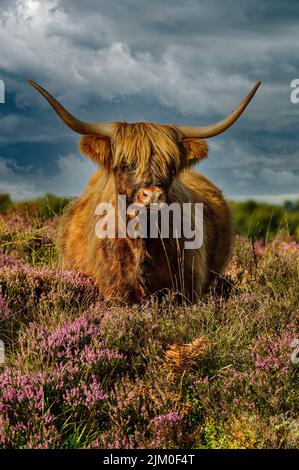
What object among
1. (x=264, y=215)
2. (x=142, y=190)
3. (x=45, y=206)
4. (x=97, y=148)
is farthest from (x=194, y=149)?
(x=264, y=215)

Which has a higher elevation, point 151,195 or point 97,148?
point 97,148

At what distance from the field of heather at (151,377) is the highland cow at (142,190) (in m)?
0.31

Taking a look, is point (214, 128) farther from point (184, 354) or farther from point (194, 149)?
point (184, 354)

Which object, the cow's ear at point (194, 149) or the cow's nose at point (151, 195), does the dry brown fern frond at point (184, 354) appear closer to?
the cow's nose at point (151, 195)

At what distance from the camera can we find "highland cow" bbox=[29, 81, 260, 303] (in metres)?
5.04

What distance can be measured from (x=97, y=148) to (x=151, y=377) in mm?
2193

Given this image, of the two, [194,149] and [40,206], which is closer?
[194,149]

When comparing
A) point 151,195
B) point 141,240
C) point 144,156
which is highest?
point 144,156

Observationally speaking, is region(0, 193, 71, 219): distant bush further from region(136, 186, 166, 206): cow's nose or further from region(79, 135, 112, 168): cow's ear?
region(136, 186, 166, 206): cow's nose

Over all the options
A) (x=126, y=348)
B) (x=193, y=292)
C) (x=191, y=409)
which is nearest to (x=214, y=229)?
(x=193, y=292)

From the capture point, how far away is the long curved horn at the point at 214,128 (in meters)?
5.44

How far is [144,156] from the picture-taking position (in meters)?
5.03

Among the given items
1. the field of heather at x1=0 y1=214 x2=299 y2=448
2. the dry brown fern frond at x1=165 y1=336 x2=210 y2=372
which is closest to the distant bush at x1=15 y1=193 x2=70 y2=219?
the field of heather at x1=0 y1=214 x2=299 y2=448

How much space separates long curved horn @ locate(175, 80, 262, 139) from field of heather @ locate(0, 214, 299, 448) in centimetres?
136
